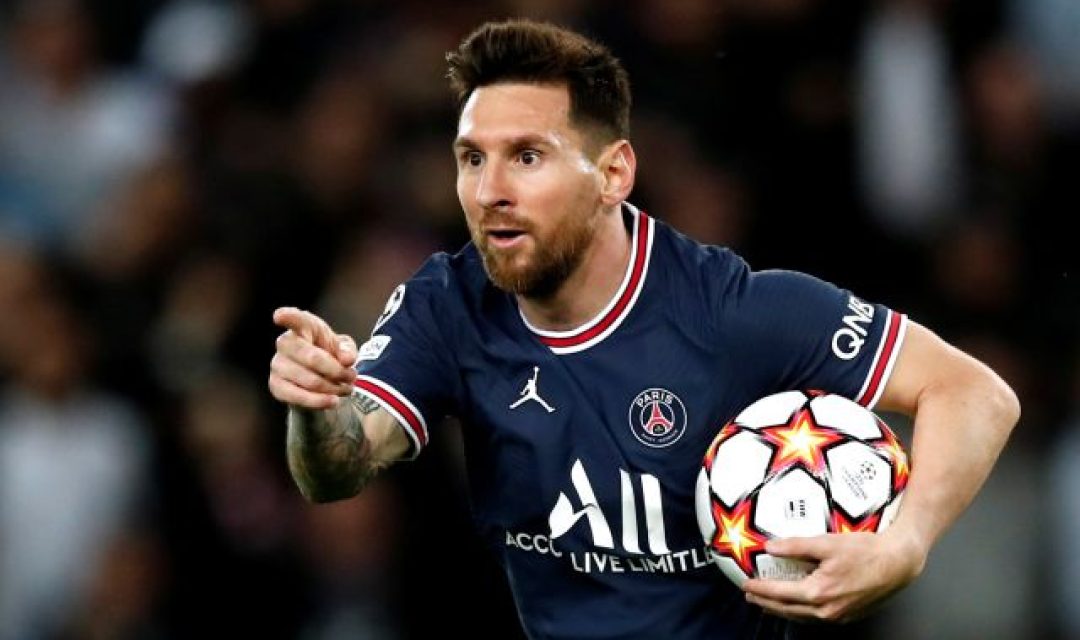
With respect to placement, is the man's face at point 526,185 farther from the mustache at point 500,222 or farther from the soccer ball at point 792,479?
the soccer ball at point 792,479

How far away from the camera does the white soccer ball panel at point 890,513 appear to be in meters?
5.02

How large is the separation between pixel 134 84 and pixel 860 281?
402cm

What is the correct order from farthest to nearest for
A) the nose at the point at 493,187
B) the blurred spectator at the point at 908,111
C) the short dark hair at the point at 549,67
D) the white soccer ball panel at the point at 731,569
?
1. the blurred spectator at the point at 908,111
2. the short dark hair at the point at 549,67
3. the nose at the point at 493,187
4. the white soccer ball panel at the point at 731,569

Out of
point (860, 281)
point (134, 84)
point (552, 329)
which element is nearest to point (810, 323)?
point (552, 329)

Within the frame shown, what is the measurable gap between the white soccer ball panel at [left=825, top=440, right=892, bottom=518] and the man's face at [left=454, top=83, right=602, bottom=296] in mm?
890

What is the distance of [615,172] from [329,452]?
1.11 metres

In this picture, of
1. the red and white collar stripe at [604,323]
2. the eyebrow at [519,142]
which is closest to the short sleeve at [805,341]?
the red and white collar stripe at [604,323]

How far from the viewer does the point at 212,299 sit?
9.12 m

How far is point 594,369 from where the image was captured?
5477 millimetres

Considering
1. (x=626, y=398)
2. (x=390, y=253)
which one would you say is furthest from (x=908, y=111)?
(x=626, y=398)

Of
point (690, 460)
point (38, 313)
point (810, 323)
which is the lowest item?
point (38, 313)

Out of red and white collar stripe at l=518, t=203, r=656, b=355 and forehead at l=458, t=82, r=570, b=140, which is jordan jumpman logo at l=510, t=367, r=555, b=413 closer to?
red and white collar stripe at l=518, t=203, r=656, b=355

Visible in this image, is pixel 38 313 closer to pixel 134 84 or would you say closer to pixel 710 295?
pixel 134 84

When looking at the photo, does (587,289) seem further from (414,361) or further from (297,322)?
(297,322)
